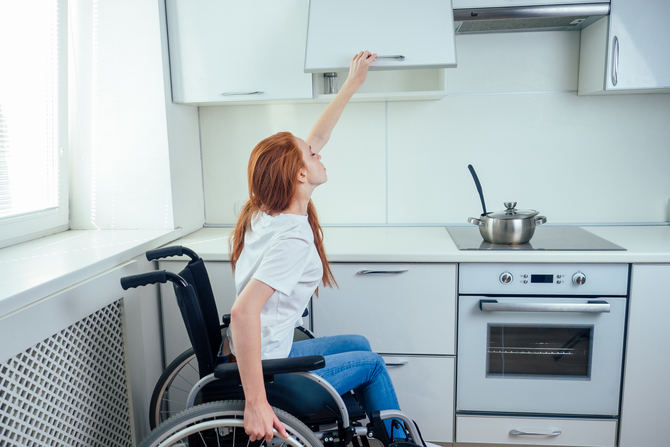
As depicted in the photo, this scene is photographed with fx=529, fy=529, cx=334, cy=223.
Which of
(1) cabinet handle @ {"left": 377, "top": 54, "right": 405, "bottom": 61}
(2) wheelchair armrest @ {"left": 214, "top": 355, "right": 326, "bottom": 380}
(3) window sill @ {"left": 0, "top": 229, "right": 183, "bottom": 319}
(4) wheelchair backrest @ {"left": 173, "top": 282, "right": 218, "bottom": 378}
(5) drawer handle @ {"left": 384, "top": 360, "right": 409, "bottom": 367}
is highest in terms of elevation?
(1) cabinet handle @ {"left": 377, "top": 54, "right": 405, "bottom": 61}

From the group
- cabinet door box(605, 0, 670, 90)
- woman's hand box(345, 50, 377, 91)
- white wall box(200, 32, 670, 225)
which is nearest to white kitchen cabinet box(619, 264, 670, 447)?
white wall box(200, 32, 670, 225)

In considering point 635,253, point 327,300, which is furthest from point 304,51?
point 635,253

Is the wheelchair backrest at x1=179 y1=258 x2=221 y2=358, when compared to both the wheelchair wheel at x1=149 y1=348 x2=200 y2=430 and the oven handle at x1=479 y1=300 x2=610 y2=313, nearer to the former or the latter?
the wheelchair wheel at x1=149 y1=348 x2=200 y2=430

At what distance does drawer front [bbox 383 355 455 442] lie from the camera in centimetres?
206

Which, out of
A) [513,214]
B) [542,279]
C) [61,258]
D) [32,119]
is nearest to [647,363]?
[542,279]

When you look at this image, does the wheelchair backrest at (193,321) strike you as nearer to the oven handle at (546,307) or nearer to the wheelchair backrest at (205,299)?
the wheelchair backrest at (205,299)

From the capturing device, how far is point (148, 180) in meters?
2.20

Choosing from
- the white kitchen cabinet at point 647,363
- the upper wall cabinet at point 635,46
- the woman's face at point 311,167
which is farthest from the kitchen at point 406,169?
the woman's face at point 311,167

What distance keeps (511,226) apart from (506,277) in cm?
21

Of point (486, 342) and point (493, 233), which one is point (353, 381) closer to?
point (486, 342)

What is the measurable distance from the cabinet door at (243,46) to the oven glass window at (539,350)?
1.25m

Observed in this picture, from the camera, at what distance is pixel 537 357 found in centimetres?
204

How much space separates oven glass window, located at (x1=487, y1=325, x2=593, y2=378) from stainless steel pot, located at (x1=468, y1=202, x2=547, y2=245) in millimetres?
338

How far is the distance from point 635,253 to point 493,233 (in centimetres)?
50
